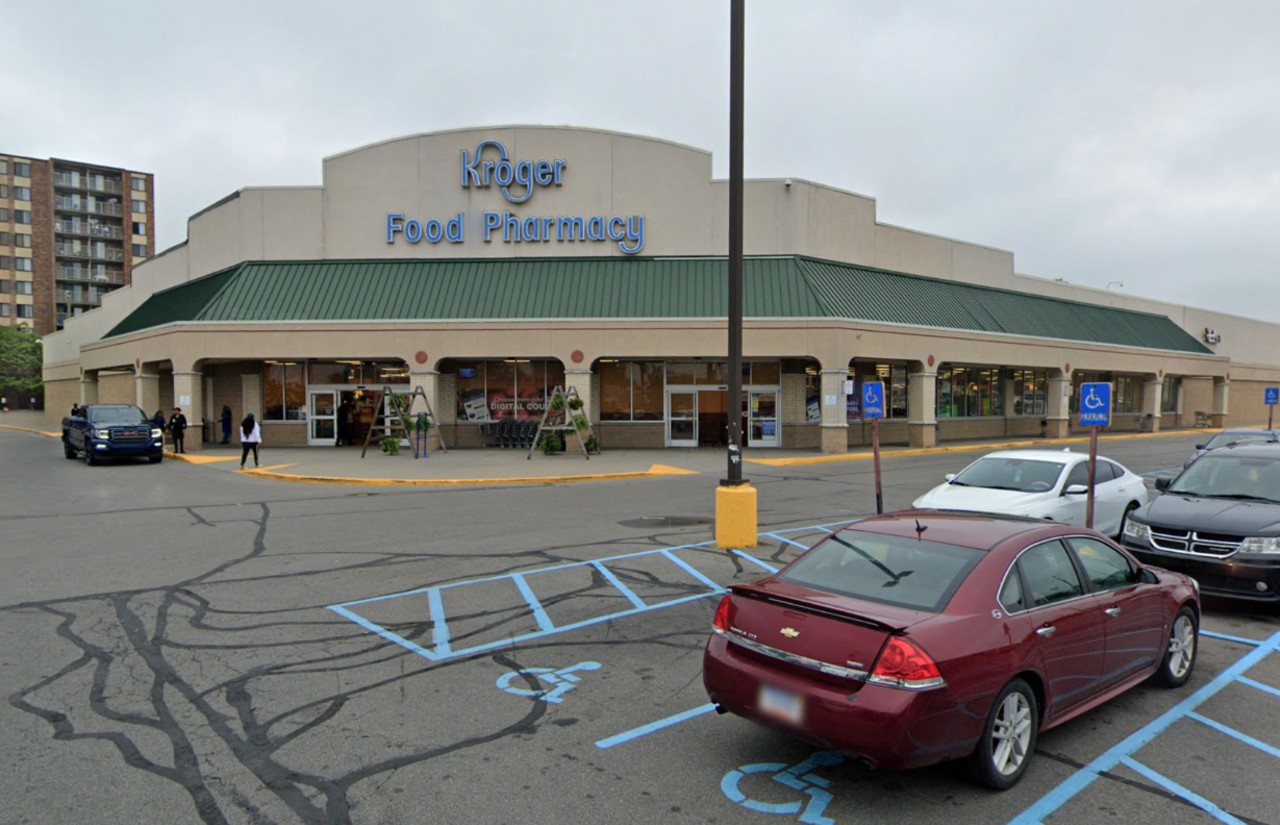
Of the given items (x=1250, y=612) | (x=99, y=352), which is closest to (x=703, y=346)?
(x=1250, y=612)

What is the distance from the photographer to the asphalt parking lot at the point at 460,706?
4078 mm

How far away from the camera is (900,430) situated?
31.7 meters

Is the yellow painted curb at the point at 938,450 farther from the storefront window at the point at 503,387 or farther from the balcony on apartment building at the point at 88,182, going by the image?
the balcony on apartment building at the point at 88,182

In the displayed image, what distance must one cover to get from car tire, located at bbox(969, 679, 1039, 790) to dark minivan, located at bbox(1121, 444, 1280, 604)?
464 cm

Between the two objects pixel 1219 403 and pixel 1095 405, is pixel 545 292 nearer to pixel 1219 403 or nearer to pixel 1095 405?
pixel 1095 405

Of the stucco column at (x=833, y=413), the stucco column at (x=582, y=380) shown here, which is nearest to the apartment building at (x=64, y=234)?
the stucco column at (x=582, y=380)

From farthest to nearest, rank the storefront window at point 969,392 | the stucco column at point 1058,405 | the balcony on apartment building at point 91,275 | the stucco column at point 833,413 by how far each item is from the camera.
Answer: the balcony on apartment building at point 91,275 → the stucco column at point 1058,405 → the storefront window at point 969,392 → the stucco column at point 833,413

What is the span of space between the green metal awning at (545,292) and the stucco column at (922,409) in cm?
211

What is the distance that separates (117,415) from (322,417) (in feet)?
22.6

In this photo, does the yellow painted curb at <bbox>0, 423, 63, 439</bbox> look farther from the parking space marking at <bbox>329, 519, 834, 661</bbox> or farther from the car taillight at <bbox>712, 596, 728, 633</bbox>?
the car taillight at <bbox>712, 596, 728, 633</bbox>

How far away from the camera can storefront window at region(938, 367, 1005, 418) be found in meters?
33.8

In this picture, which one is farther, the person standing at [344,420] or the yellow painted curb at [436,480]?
the person standing at [344,420]

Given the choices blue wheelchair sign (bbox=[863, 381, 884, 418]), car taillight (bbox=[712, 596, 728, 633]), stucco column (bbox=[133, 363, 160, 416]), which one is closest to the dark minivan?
blue wheelchair sign (bbox=[863, 381, 884, 418])

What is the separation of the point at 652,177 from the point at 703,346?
286 inches
